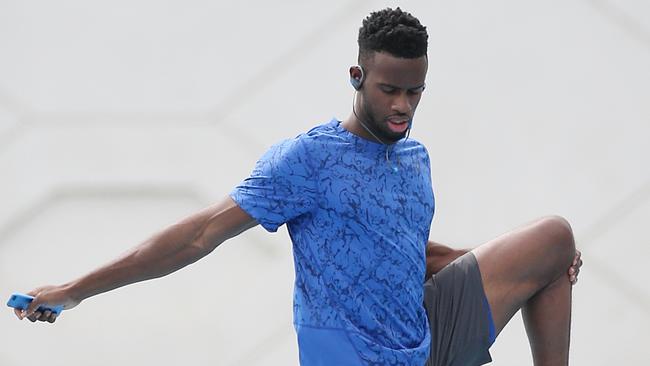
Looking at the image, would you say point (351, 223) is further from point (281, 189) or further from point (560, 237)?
point (560, 237)

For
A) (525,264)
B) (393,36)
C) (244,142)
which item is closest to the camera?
(393,36)

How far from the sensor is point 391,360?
1.50 metres

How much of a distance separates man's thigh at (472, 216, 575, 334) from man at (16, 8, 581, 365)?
0.42 ft

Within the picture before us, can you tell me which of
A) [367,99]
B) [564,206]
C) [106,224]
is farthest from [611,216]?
[367,99]

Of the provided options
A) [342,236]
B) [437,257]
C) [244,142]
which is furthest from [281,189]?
[244,142]

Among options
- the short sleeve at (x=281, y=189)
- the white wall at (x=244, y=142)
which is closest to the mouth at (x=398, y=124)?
the short sleeve at (x=281, y=189)

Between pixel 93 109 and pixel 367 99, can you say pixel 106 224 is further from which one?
pixel 367 99

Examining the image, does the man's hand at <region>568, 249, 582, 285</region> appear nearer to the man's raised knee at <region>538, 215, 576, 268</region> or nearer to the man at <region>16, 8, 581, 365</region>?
the man's raised knee at <region>538, 215, 576, 268</region>

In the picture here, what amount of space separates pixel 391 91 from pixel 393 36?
0.21ft

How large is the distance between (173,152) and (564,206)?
810 millimetres

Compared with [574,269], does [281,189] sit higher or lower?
higher

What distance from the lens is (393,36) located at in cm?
146

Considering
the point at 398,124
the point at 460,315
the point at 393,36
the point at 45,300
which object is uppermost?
the point at 393,36

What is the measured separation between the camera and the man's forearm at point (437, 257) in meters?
1.70
